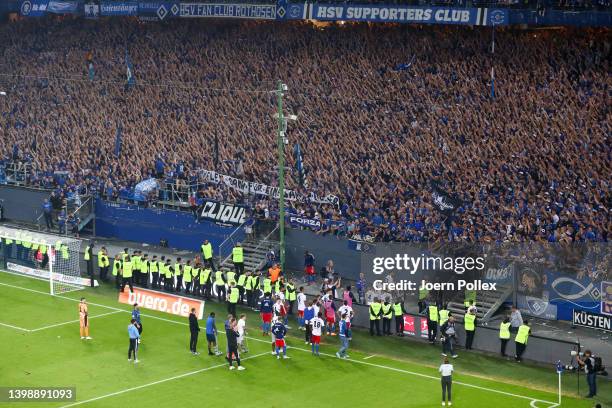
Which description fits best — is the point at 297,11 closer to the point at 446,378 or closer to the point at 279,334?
the point at 279,334

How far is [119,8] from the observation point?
67750 millimetres

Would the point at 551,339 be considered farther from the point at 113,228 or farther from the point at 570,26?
the point at 113,228

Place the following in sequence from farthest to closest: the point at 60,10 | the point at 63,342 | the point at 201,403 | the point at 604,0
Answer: the point at 60,10
the point at 604,0
the point at 63,342
the point at 201,403

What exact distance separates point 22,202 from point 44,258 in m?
11.5

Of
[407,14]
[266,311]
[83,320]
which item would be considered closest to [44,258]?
[83,320]

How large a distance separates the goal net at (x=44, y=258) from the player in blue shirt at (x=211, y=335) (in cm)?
1139

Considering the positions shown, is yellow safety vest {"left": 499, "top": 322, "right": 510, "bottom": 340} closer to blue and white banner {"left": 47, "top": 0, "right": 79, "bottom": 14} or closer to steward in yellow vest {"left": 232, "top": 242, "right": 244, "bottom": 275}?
steward in yellow vest {"left": 232, "top": 242, "right": 244, "bottom": 275}

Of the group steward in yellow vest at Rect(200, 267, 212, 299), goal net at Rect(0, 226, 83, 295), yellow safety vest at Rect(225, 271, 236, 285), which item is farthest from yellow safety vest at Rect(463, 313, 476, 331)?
goal net at Rect(0, 226, 83, 295)

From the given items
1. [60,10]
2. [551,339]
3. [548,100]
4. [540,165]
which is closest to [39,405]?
[551,339]

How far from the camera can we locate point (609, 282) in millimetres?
37969

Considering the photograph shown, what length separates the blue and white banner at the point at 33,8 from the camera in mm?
72188

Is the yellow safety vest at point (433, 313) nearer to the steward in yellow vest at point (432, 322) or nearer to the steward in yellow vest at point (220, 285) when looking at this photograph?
the steward in yellow vest at point (432, 322)

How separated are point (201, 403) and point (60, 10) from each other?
144 ft

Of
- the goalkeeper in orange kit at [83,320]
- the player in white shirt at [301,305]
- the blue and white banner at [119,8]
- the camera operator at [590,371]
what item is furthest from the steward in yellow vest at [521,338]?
the blue and white banner at [119,8]
